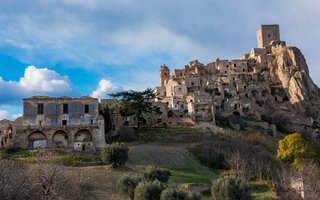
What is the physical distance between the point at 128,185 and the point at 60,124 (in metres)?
18.6

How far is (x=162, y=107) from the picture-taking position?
185 ft

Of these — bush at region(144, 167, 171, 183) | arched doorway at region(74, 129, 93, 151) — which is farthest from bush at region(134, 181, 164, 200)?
arched doorway at region(74, 129, 93, 151)

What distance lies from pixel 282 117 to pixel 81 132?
40694 mm

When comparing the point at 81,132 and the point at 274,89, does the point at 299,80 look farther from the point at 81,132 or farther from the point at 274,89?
the point at 81,132

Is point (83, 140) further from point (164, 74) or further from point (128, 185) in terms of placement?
point (164, 74)

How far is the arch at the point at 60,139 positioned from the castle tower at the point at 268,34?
70.5m

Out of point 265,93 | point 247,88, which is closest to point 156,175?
point 247,88

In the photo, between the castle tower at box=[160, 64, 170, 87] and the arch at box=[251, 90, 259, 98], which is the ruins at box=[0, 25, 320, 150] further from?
the arch at box=[251, 90, 259, 98]

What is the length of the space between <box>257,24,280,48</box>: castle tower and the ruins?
0.97 ft

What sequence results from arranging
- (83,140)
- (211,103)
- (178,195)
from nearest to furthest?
(178,195) < (83,140) < (211,103)

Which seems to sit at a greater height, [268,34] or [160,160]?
[268,34]

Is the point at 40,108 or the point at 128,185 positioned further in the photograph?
the point at 40,108

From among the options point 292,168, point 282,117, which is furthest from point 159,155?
point 282,117

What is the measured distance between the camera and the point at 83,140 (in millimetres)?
37438
